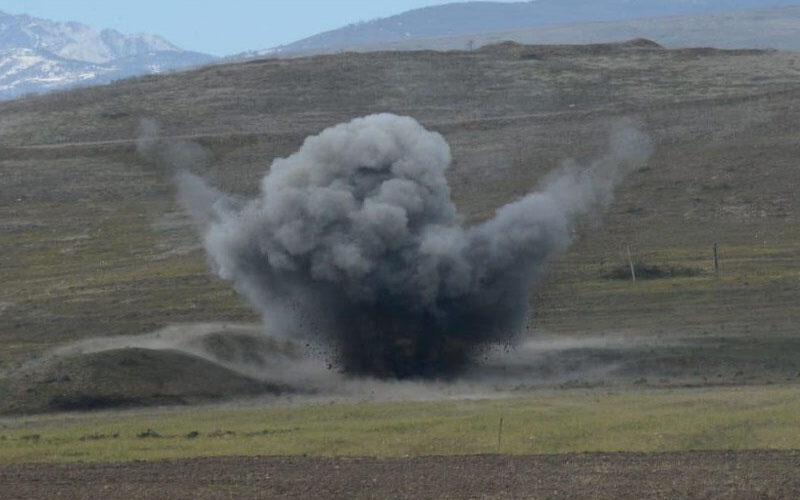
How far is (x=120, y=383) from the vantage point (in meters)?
46.3

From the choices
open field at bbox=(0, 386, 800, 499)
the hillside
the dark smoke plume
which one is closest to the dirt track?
open field at bbox=(0, 386, 800, 499)

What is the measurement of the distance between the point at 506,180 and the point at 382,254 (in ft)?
143

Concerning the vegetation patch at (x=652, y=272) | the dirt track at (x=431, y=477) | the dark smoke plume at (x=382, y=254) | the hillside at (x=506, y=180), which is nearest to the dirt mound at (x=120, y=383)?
the hillside at (x=506, y=180)

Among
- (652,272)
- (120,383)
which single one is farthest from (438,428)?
(652,272)

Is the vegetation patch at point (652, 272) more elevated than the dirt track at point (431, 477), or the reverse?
the dirt track at point (431, 477)

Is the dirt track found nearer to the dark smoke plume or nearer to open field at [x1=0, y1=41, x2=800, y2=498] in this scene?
open field at [x1=0, y1=41, x2=800, y2=498]

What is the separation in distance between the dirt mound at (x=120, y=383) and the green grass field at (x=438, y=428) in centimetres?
140

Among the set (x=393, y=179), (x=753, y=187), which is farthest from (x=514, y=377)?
(x=753, y=187)

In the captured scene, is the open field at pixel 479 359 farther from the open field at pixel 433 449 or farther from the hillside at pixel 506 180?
the hillside at pixel 506 180

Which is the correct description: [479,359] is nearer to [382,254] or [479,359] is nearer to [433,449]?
[382,254]

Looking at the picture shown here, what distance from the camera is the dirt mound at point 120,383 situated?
149ft

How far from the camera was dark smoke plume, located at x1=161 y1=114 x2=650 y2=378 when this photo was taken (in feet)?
167

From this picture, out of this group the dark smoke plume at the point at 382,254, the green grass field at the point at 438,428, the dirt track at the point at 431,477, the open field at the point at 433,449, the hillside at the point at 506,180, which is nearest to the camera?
the dirt track at the point at 431,477

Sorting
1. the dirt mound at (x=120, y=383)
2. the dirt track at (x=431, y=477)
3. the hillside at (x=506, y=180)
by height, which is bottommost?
the hillside at (x=506, y=180)
